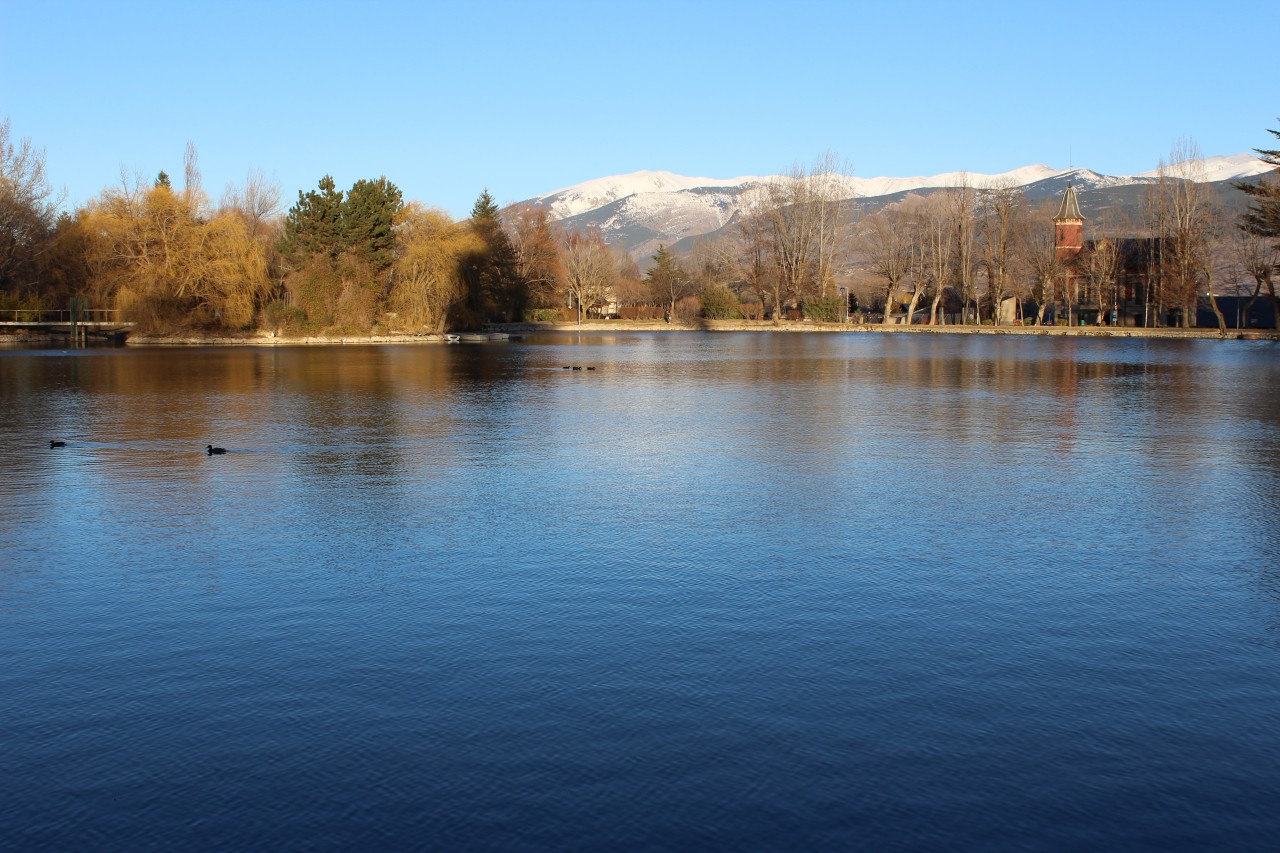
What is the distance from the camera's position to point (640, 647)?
6.86 metres

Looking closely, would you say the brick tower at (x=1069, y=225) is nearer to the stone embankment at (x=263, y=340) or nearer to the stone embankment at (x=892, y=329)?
the stone embankment at (x=892, y=329)

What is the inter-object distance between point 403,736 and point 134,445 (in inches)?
514

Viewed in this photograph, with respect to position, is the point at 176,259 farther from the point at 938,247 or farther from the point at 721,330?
the point at 938,247

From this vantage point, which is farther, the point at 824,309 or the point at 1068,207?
the point at 1068,207

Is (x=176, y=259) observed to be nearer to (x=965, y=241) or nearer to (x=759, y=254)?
(x=759, y=254)

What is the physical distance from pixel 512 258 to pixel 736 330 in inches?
856

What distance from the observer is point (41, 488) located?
12.7m

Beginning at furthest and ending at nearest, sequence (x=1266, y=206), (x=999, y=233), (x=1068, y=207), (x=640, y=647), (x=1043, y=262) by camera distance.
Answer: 1. (x=1068, y=207)
2. (x=999, y=233)
3. (x=1043, y=262)
4. (x=1266, y=206)
5. (x=640, y=647)

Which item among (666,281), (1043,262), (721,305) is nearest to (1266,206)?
(1043,262)

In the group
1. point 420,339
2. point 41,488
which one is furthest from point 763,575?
point 420,339

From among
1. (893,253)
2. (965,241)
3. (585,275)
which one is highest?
(965,241)

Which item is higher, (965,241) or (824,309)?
(965,241)

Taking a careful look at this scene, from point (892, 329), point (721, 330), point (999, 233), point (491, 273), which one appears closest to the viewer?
point (491, 273)

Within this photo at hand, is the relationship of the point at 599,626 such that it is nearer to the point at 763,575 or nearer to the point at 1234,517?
the point at 763,575
